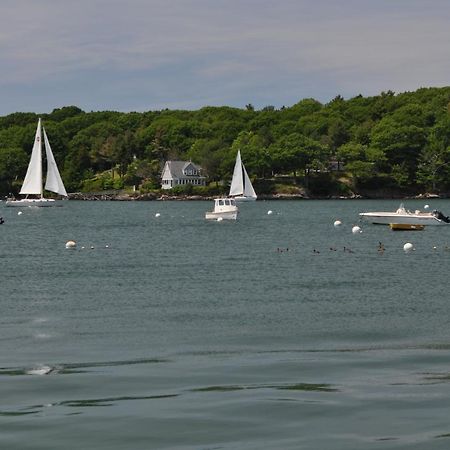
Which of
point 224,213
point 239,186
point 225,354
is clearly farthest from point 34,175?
point 225,354

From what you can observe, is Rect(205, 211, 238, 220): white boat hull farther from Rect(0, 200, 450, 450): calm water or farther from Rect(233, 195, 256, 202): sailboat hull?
Rect(233, 195, 256, 202): sailboat hull

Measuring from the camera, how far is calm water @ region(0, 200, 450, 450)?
18875mm

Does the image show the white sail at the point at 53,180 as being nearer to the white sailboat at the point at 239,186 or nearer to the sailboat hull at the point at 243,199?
the white sailboat at the point at 239,186

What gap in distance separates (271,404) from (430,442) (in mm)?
3891

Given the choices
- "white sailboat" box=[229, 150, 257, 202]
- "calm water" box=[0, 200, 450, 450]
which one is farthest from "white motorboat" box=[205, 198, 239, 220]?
"calm water" box=[0, 200, 450, 450]

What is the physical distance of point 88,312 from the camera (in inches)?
1404

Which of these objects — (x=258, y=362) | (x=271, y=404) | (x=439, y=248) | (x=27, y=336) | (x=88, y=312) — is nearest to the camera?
(x=271, y=404)

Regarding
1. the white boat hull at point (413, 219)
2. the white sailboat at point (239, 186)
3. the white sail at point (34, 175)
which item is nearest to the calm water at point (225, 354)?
the white boat hull at point (413, 219)

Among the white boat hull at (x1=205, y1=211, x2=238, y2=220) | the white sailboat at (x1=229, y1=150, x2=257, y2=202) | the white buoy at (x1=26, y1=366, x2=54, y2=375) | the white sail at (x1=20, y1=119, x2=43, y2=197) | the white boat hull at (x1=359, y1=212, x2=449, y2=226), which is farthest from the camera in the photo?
the white sailboat at (x1=229, y1=150, x2=257, y2=202)

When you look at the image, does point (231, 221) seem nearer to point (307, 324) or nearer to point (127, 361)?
point (307, 324)

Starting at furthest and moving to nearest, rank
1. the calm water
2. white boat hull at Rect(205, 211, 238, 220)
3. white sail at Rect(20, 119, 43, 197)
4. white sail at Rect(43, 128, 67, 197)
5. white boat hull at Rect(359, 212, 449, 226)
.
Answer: white sail at Rect(43, 128, 67, 197) < white sail at Rect(20, 119, 43, 197) < white boat hull at Rect(205, 211, 238, 220) < white boat hull at Rect(359, 212, 449, 226) < the calm water

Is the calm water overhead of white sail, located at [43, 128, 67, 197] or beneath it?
beneath

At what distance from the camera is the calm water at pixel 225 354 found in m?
18.9

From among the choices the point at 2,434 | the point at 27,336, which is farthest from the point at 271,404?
the point at 27,336
